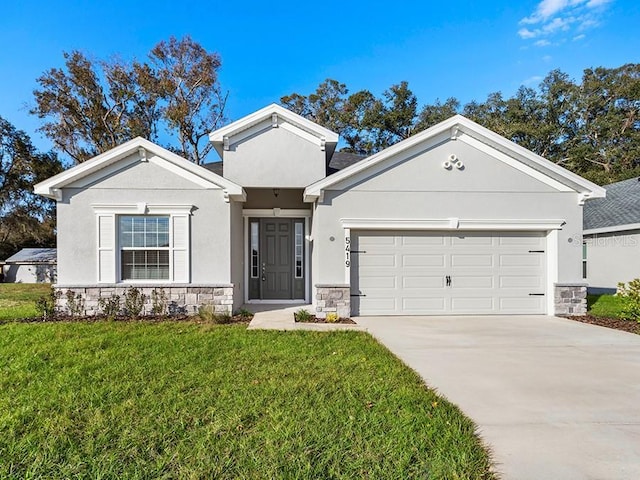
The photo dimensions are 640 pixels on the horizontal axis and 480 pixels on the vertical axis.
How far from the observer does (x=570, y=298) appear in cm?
912

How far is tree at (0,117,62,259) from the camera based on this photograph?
20.5m

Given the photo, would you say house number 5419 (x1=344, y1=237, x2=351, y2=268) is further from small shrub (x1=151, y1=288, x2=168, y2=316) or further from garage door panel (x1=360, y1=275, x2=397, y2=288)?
small shrub (x1=151, y1=288, x2=168, y2=316)

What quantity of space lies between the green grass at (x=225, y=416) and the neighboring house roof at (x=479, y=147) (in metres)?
4.34

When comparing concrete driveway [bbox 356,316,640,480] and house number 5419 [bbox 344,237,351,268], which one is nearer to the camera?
concrete driveway [bbox 356,316,640,480]

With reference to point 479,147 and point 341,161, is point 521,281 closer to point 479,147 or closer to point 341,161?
point 479,147

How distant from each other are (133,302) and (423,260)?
693 centimetres

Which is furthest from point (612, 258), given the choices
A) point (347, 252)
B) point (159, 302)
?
point (159, 302)

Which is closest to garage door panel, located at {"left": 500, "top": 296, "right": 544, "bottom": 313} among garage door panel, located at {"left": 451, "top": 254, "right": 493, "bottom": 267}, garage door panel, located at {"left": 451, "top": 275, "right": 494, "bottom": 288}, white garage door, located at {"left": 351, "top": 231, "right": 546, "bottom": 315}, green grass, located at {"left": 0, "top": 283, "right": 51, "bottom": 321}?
white garage door, located at {"left": 351, "top": 231, "right": 546, "bottom": 315}

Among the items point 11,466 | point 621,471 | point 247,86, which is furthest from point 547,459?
point 247,86

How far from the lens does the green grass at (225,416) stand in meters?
2.72

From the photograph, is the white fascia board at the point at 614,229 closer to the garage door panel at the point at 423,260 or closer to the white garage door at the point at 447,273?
the white garage door at the point at 447,273

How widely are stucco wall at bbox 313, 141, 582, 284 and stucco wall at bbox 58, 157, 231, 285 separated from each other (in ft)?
7.81

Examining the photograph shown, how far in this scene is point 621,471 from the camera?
2713mm

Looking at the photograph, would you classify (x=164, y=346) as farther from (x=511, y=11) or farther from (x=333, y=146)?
(x=511, y=11)
